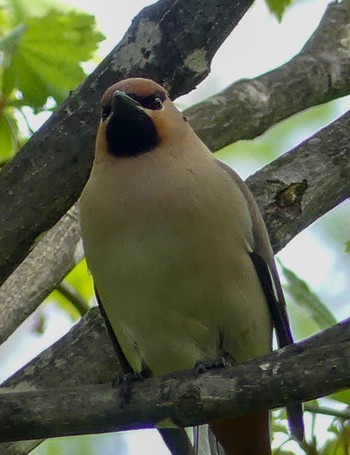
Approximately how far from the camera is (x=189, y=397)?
2801 millimetres

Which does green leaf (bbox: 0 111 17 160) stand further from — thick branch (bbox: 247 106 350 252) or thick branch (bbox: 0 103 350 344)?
thick branch (bbox: 247 106 350 252)

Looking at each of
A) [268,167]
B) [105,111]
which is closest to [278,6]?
[268,167]

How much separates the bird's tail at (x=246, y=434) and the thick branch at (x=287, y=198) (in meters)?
0.70

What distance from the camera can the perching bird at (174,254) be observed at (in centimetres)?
360

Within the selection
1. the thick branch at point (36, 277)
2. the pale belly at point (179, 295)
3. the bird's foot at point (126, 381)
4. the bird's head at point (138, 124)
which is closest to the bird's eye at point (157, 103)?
the bird's head at point (138, 124)

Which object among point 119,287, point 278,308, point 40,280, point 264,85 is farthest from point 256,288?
point 264,85

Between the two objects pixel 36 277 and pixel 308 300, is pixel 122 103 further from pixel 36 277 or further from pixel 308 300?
pixel 308 300

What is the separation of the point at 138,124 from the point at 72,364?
0.94 m

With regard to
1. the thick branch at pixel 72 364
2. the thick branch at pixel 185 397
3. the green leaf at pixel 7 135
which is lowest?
the thick branch at pixel 185 397

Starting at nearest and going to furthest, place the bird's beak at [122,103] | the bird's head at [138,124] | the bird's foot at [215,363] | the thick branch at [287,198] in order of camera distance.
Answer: the bird's foot at [215,363], the bird's beak at [122,103], the bird's head at [138,124], the thick branch at [287,198]

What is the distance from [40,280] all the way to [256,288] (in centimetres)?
86

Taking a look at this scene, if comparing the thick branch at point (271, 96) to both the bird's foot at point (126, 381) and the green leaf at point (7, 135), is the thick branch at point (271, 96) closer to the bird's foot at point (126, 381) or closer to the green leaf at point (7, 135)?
the green leaf at point (7, 135)

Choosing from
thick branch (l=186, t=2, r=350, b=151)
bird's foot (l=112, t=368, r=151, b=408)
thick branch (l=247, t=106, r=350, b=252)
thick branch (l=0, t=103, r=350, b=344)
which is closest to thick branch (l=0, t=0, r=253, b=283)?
bird's foot (l=112, t=368, r=151, b=408)

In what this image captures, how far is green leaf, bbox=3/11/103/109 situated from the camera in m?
4.15
